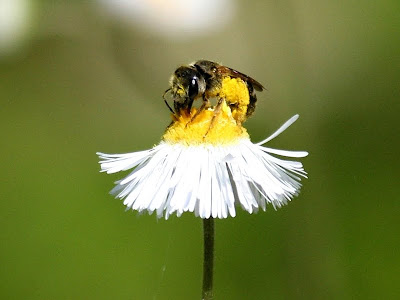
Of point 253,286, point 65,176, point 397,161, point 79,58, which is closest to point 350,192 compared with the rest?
point 397,161

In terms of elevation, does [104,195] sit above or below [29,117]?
below

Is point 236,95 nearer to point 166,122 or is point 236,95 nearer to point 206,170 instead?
point 206,170

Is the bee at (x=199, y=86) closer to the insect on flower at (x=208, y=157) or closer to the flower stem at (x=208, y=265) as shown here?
the insect on flower at (x=208, y=157)

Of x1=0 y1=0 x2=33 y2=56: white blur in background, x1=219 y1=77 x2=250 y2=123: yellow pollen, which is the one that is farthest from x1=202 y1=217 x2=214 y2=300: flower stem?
x1=0 y1=0 x2=33 y2=56: white blur in background

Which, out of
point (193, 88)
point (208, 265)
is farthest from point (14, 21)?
point (208, 265)

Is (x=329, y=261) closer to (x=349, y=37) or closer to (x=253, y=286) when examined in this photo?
(x=253, y=286)

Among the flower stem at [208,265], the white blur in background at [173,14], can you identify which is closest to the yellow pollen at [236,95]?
the flower stem at [208,265]

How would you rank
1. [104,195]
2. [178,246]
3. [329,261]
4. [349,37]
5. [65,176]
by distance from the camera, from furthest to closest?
[349,37], [65,176], [104,195], [178,246], [329,261]

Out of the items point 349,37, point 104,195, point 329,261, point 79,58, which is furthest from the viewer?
point 79,58
